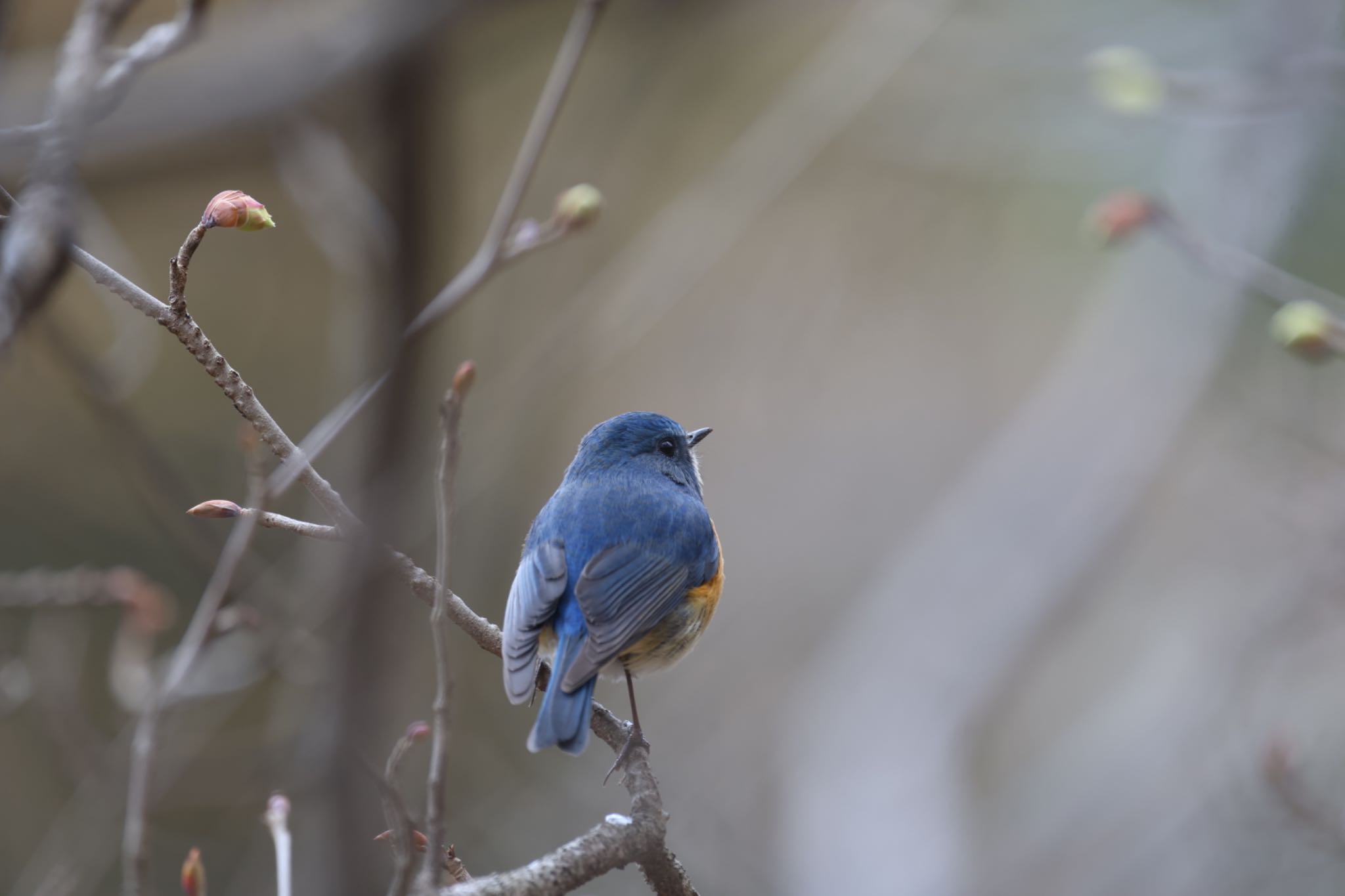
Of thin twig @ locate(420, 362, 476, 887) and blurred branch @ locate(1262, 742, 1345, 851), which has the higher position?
thin twig @ locate(420, 362, 476, 887)

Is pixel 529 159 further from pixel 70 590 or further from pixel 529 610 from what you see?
pixel 70 590

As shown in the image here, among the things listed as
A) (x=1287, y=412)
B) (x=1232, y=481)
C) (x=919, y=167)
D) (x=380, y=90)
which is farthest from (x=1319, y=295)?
(x=919, y=167)

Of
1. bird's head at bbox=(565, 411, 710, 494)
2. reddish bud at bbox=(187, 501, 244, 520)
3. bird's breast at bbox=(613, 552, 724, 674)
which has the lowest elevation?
bird's breast at bbox=(613, 552, 724, 674)

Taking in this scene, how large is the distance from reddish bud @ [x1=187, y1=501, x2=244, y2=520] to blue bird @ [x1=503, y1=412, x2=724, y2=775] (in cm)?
63

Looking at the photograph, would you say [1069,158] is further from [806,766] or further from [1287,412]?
[806,766]

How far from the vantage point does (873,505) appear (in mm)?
8742

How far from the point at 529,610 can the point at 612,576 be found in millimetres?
264

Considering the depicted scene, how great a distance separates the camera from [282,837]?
5.81 feet

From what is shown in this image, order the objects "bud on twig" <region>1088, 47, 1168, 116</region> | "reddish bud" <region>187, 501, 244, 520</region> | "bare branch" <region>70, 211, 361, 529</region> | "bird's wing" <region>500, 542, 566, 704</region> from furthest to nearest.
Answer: "bud on twig" <region>1088, 47, 1168, 116</region> → "bird's wing" <region>500, 542, 566, 704</region> → "reddish bud" <region>187, 501, 244, 520</region> → "bare branch" <region>70, 211, 361, 529</region>

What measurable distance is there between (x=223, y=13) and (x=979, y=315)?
5.45m

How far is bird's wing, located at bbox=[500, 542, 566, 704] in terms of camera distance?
2.39m

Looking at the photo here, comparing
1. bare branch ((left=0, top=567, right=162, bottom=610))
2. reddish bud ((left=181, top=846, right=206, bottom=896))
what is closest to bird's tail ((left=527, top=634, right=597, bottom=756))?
reddish bud ((left=181, top=846, right=206, bottom=896))

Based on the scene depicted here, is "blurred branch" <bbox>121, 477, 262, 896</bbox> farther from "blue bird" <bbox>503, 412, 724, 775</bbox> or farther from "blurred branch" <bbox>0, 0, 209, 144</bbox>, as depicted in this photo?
"blue bird" <bbox>503, 412, 724, 775</bbox>

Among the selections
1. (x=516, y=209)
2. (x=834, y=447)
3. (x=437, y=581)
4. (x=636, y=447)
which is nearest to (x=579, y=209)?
(x=516, y=209)
